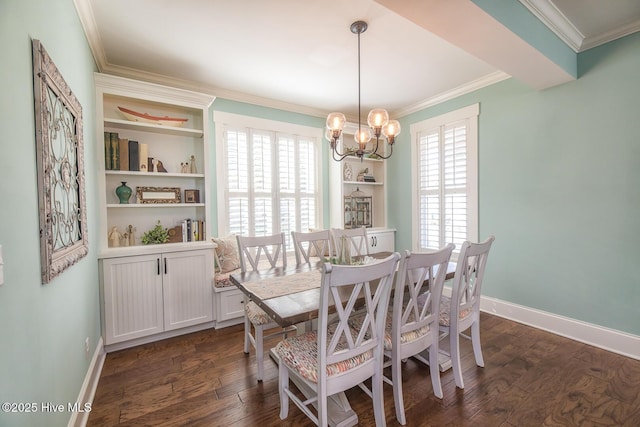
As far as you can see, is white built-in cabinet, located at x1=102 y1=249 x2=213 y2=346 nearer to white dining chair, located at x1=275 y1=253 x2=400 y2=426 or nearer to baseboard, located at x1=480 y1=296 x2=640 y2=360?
white dining chair, located at x1=275 y1=253 x2=400 y2=426

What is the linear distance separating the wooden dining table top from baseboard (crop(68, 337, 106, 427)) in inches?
44.7

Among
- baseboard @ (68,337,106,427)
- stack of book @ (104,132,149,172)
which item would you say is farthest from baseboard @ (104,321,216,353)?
stack of book @ (104,132,149,172)

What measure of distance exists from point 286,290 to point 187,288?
153 cm

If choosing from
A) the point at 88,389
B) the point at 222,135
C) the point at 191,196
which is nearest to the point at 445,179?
the point at 222,135

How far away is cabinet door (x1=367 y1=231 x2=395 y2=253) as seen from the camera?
14.2ft

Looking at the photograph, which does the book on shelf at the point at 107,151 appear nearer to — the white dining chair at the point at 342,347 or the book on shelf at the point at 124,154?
the book on shelf at the point at 124,154

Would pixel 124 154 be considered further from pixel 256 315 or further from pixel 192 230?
pixel 256 315

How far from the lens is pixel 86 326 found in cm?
203

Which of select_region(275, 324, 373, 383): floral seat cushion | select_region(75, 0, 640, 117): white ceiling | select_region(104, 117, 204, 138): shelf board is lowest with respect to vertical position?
select_region(275, 324, 373, 383): floral seat cushion

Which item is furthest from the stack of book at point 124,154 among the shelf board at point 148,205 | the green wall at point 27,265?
the green wall at point 27,265

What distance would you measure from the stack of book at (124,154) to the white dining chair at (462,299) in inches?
121

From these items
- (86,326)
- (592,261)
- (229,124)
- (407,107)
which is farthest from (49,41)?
(592,261)

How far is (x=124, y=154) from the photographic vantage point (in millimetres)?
2801

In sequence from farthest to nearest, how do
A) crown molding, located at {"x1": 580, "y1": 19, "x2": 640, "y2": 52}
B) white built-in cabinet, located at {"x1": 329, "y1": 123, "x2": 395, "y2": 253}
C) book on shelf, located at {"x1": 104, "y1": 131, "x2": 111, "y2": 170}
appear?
white built-in cabinet, located at {"x1": 329, "y1": 123, "x2": 395, "y2": 253} → book on shelf, located at {"x1": 104, "y1": 131, "x2": 111, "y2": 170} → crown molding, located at {"x1": 580, "y1": 19, "x2": 640, "y2": 52}
